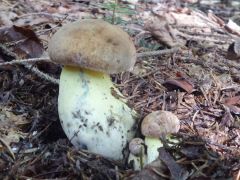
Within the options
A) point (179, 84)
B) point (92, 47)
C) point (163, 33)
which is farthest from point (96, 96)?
point (163, 33)

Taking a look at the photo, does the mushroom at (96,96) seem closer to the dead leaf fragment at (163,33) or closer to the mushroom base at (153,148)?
the mushroom base at (153,148)

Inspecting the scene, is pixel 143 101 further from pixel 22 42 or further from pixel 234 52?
pixel 234 52

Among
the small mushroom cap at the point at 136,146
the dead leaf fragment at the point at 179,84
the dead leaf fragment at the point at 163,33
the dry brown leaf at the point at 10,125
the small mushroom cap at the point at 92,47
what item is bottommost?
the dry brown leaf at the point at 10,125

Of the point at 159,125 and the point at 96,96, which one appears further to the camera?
the point at 96,96

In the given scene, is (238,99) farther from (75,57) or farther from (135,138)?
(75,57)

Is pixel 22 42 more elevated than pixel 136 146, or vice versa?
pixel 22 42

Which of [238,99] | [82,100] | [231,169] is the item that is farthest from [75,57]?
[238,99]

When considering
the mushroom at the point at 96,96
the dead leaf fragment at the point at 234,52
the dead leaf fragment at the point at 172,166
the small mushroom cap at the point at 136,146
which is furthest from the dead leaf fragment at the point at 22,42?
the dead leaf fragment at the point at 234,52
